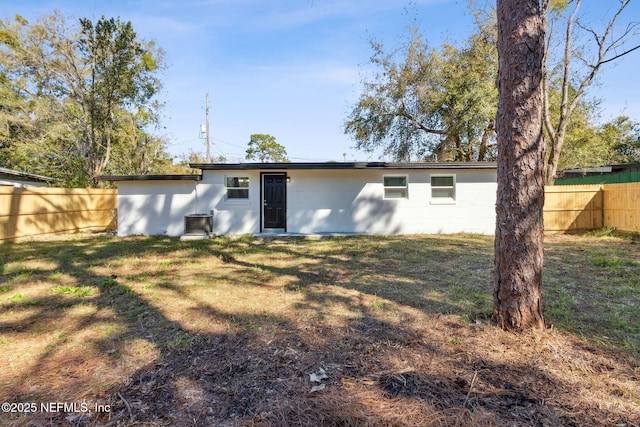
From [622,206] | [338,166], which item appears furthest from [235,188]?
[622,206]

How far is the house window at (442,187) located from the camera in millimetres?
10836

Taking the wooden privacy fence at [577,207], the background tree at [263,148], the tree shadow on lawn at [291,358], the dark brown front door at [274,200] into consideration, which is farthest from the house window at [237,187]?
the background tree at [263,148]

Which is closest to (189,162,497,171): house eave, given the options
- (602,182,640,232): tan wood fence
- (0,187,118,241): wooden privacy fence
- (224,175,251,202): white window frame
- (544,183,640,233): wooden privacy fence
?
(224,175,251,202): white window frame

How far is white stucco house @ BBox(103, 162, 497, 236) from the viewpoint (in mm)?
10766

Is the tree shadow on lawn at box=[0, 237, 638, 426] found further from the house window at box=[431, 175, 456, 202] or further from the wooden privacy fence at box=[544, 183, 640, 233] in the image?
the wooden privacy fence at box=[544, 183, 640, 233]

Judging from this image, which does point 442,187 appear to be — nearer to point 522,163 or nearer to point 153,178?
point 522,163

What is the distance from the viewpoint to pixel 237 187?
10.8m

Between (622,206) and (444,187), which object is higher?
(444,187)

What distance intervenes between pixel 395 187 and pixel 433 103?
6.42 metres

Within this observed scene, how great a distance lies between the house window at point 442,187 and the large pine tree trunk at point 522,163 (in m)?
8.22

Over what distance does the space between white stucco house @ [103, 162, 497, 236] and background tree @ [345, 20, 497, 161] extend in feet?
15.5

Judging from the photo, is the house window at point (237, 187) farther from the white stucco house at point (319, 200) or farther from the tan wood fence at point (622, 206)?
the tan wood fence at point (622, 206)

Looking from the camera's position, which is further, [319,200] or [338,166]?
[319,200]

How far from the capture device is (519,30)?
2846 mm
